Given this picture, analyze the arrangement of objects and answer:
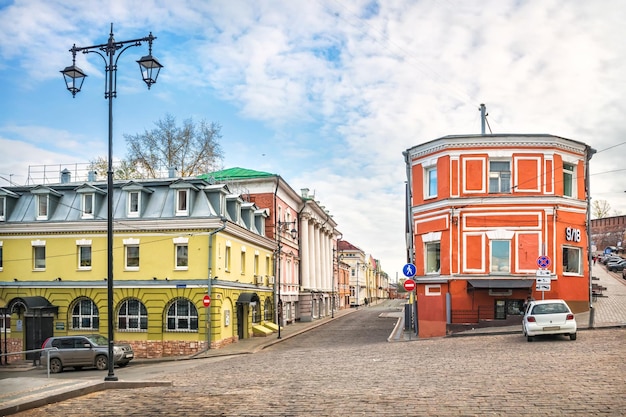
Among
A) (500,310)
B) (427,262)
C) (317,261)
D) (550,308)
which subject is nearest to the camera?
(550,308)

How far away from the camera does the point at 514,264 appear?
3266 centimetres

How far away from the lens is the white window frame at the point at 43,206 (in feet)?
125

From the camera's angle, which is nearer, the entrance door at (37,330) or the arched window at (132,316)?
the arched window at (132,316)

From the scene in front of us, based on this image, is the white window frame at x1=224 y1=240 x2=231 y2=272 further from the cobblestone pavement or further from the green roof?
the cobblestone pavement

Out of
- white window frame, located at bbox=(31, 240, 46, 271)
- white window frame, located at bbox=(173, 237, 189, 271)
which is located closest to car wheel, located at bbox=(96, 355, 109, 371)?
white window frame, located at bbox=(173, 237, 189, 271)

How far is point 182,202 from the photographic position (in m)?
36.3

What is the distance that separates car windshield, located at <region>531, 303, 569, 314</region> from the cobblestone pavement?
7.40 ft

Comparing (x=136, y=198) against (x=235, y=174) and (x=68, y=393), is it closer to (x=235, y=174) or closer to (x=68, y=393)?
(x=235, y=174)

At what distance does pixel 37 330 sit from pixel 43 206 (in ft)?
22.7

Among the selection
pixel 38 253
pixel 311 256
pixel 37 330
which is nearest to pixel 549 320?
pixel 37 330

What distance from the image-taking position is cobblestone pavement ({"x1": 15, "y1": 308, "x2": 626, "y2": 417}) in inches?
432

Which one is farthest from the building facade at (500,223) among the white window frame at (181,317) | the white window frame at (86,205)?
the white window frame at (86,205)

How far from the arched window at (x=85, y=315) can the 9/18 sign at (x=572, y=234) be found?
24.4 m

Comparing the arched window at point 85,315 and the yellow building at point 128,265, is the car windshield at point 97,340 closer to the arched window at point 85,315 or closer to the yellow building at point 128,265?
the yellow building at point 128,265
